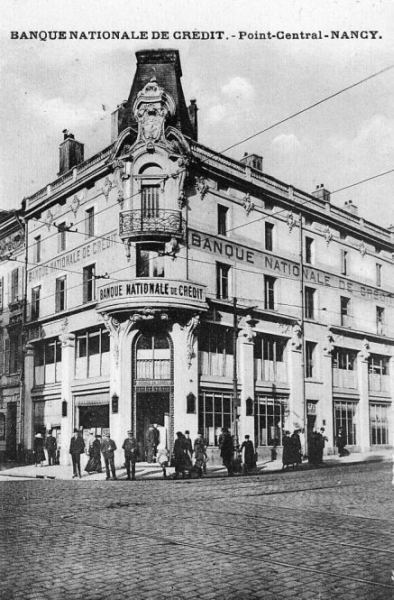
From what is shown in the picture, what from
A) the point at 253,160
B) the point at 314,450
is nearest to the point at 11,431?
the point at 314,450

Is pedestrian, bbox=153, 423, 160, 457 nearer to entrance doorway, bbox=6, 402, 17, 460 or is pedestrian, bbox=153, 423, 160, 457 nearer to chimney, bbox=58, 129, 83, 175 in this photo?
entrance doorway, bbox=6, 402, 17, 460

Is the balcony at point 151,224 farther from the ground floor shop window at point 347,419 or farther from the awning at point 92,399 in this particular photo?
the ground floor shop window at point 347,419

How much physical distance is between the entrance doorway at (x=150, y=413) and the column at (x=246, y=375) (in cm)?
390

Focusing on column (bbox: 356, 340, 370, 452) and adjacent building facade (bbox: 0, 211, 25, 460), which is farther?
column (bbox: 356, 340, 370, 452)

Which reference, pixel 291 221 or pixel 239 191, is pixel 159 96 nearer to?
pixel 239 191

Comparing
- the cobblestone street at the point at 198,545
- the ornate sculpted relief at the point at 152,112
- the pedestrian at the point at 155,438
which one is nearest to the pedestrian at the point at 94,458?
the pedestrian at the point at 155,438

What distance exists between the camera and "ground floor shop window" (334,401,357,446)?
106ft

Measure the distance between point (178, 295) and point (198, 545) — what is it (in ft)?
52.9

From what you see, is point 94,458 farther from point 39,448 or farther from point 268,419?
point 268,419

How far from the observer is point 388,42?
9602 millimetres

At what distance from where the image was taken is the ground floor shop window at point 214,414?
25.1 m

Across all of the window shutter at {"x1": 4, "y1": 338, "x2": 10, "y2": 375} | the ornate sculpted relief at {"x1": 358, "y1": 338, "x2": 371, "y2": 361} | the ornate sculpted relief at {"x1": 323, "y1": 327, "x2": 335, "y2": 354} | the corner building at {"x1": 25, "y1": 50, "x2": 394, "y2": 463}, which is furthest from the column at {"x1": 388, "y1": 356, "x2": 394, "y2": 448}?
the window shutter at {"x1": 4, "y1": 338, "x2": 10, "y2": 375}

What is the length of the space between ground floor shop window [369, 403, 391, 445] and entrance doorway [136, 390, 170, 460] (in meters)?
14.5

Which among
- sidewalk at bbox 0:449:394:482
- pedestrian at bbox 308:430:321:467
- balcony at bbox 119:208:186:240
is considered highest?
balcony at bbox 119:208:186:240
